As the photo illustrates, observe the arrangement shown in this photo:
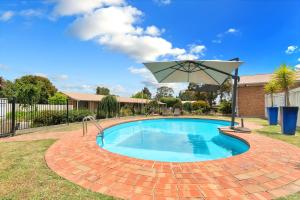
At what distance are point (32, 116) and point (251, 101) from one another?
70.6 feet

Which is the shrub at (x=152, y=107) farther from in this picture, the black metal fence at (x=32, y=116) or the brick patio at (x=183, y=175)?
the brick patio at (x=183, y=175)

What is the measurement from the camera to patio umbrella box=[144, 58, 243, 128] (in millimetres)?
9180

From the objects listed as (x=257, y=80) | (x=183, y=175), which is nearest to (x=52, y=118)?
(x=183, y=175)

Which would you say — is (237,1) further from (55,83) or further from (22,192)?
(55,83)

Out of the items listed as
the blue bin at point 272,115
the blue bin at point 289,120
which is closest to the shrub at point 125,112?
the blue bin at point 272,115

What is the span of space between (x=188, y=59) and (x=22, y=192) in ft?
26.2

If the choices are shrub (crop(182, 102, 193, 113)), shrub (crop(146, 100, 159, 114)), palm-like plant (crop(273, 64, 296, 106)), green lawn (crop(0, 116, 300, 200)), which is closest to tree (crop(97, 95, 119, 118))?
shrub (crop(146, 100, 159, 114))

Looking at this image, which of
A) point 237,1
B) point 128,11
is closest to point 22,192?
point 128,11

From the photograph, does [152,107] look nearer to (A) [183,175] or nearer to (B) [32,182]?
(A) [183,175]

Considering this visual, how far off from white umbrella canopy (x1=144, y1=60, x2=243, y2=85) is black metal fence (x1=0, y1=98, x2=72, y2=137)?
23.3 ft

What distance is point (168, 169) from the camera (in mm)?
4129

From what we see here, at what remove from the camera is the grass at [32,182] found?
2.96m

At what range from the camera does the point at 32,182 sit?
135 inches

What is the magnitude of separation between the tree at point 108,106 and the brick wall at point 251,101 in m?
14.7
